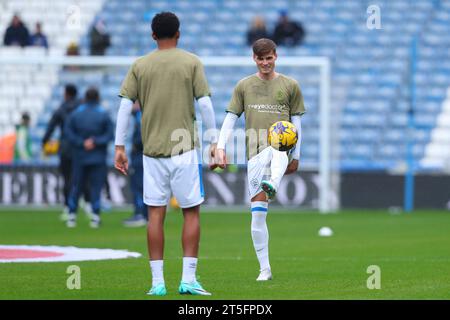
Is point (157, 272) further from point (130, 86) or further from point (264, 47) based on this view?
point (264, 47)

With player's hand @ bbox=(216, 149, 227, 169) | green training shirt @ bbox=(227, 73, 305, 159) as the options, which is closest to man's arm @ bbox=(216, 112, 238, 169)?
player's hand @ bbox=(216, 149, 227, 169)

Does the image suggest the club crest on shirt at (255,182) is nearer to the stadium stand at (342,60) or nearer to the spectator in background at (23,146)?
the stadium stand at (342,60)

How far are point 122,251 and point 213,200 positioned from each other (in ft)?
34.2

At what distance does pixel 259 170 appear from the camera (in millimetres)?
11070

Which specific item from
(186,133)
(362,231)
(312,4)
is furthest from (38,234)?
(312,4)

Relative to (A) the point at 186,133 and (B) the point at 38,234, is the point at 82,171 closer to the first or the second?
(B) the point at 38,234

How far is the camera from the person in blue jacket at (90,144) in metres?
19.6

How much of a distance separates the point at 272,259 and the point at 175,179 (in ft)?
13.6

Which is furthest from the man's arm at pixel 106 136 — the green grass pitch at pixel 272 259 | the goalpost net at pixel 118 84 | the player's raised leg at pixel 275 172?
the player's raised leg at pixel 275 172

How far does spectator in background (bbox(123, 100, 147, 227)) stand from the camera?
19.5 metres

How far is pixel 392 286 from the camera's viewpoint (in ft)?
33.6

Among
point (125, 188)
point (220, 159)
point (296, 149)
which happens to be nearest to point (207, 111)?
point (220, 159)

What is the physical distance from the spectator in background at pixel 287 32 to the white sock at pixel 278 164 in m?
17.6
